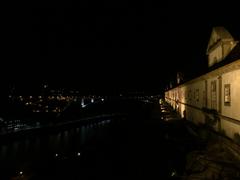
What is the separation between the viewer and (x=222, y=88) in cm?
1476

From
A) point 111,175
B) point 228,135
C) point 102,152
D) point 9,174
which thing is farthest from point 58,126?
point 228,135

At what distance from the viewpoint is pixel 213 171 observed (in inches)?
403

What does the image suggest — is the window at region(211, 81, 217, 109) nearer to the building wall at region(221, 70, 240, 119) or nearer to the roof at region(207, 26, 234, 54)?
the building wall at region(221, 70, 240, 119)

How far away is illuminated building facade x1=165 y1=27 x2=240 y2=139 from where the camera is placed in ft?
40.7

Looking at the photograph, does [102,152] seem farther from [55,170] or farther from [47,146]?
[47,146]

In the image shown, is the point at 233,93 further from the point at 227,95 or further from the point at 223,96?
the point at 223,96

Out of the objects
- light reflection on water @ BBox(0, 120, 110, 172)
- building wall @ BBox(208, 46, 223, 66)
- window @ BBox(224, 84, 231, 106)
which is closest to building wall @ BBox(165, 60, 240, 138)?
window @ BBox(224, 84, 231, 106)

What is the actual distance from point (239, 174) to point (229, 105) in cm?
441

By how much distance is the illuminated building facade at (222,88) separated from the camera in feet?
40.7

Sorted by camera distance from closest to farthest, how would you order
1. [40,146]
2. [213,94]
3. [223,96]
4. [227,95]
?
1. [227,95]
2. [223,96]
3. [213,94]
4. [40,146]

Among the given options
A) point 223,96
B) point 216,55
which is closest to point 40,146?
point 216,55

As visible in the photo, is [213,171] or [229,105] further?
[229,105]

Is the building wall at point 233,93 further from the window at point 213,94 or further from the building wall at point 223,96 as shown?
the window at point 213,94

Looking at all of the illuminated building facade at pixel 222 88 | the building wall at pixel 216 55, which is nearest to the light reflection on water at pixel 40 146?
the illuminated building facade at pixel 222 88
